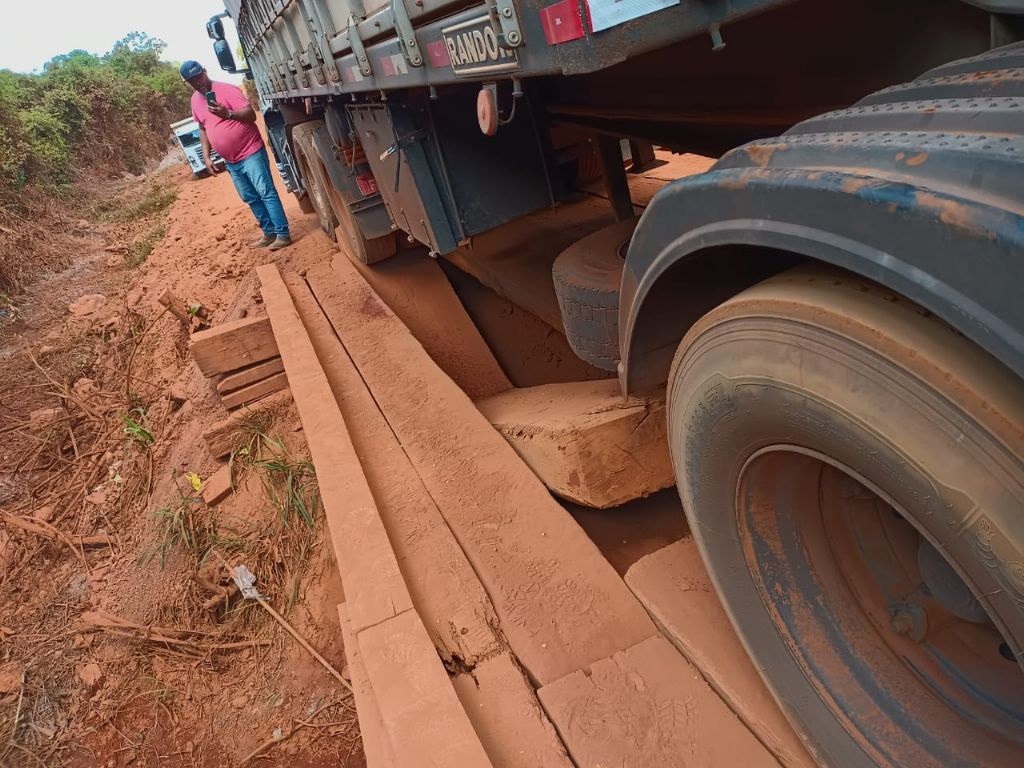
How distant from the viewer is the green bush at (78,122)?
14.2 meters

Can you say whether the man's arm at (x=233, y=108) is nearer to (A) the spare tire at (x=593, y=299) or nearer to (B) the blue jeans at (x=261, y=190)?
(B) the blue jeans at (x=261, y=190)

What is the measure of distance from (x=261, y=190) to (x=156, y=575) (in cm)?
421

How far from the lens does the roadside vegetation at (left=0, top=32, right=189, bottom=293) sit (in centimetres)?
1143

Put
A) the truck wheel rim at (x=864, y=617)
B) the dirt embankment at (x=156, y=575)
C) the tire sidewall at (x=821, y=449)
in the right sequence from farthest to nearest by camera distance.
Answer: the dirt embankment at (x=156, y=575)
the truck wheel rim at (x=864, y=617)
the tire sidewall at (x=821, y=449)

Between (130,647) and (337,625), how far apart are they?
126 cm

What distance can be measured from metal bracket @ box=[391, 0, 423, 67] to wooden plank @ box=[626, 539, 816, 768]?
1741mm

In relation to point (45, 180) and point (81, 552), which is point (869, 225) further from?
point (45, 180)

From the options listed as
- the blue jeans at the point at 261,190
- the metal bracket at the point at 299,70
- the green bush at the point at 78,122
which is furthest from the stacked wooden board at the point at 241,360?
the green bush at the point at 78,122

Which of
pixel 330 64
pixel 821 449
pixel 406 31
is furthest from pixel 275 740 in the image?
pixel 330 64

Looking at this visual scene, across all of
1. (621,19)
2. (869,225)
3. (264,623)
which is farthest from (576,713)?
(264,623)

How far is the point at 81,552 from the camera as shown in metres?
4.33

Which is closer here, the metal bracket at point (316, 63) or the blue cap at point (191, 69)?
the metal bracket at point (316, 63)

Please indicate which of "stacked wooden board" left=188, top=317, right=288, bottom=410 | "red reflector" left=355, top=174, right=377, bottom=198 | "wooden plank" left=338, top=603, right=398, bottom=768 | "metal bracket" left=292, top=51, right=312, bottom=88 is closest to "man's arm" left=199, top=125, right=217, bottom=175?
"red reflector" left=355, top=174, right=377, bottom=198

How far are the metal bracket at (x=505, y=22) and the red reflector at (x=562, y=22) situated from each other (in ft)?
0.39
